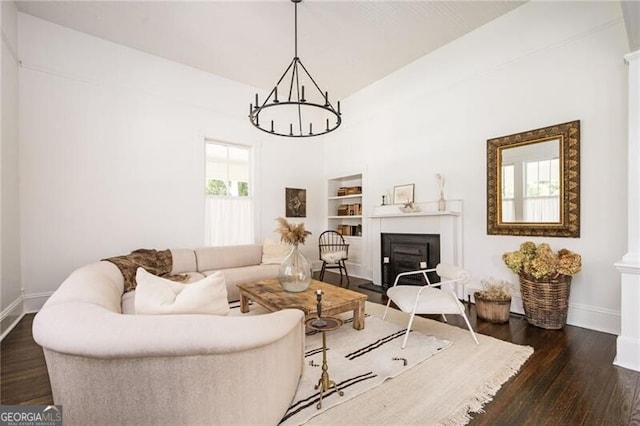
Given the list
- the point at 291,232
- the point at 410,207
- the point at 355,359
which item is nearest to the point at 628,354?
the point at 355,359

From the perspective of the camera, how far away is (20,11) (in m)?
3.41

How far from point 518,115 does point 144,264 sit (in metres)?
4.88

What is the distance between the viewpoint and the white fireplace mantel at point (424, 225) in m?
3.92

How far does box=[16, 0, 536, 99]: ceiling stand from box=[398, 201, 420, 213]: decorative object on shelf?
7.46ft

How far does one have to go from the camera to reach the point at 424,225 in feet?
14.1

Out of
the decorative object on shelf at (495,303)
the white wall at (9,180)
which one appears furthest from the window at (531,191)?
the white wall at (9,180)

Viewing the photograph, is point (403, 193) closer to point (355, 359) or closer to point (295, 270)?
point (295, 270)

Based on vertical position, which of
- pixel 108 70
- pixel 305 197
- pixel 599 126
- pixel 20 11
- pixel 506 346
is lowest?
pixel 506 346

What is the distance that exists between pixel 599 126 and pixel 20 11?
657cm

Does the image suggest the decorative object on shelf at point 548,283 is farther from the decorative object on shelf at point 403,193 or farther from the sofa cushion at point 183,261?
the sofa cushion at point 183,261

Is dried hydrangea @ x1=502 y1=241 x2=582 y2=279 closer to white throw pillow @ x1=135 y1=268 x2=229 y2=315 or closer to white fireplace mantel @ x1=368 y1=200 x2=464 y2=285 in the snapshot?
white fireplace mantel @ x1=368 y1=200 x2=464 y2=285

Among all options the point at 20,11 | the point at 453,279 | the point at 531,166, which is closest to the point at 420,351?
the point at 453,279

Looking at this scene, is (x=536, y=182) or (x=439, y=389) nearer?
(x=439, y=389)

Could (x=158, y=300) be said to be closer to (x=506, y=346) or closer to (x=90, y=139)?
(x=506, y=346)
